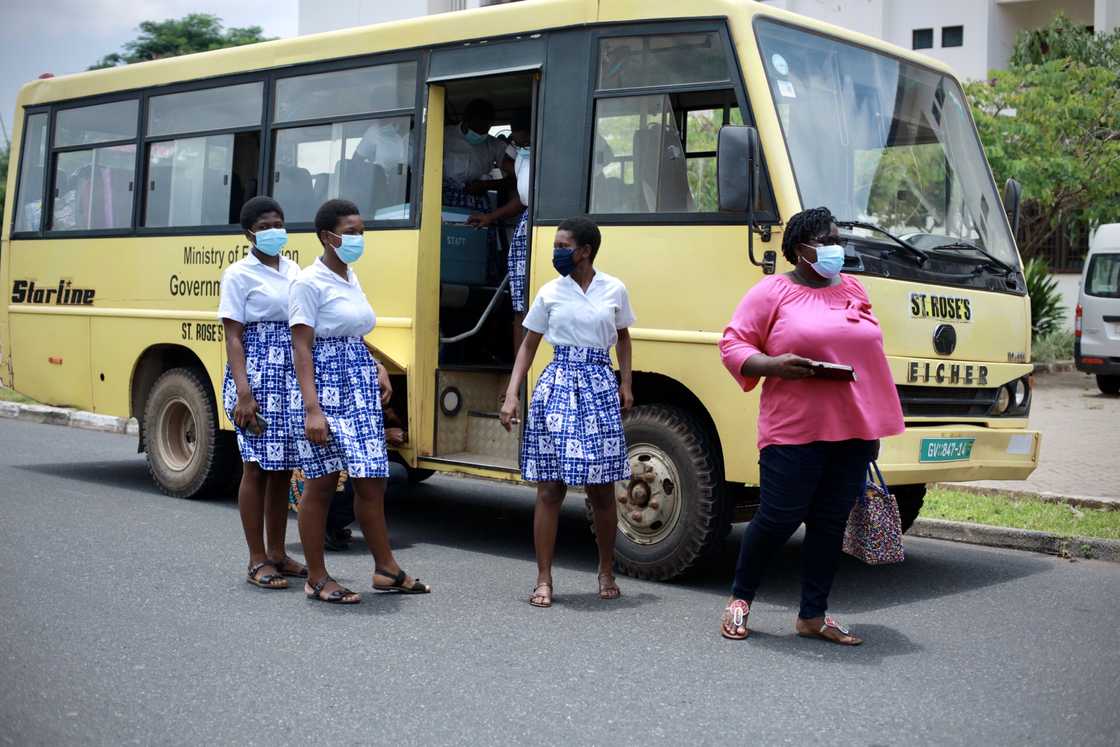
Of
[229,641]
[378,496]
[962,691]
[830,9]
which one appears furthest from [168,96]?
[830,9]

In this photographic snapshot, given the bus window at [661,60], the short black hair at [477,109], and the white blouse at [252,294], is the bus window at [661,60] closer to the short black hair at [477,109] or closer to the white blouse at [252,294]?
the short black hair at [477,109]

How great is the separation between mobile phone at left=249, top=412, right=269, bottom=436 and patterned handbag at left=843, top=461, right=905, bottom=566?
272 cm

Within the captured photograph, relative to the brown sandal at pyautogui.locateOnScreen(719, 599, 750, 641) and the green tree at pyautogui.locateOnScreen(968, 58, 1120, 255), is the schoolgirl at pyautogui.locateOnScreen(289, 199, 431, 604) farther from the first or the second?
the green tree at pyautogui.locateOnScreen(968, 58, 1120, 255)

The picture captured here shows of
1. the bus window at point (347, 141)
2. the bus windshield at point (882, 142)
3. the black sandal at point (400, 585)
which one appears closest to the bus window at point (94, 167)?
the bus window at point (347, 141)

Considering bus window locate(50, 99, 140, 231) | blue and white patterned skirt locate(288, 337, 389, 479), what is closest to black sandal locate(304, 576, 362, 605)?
blue and white patterned skirt locate(288, 337, 389, 479)

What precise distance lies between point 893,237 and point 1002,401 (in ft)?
4.23

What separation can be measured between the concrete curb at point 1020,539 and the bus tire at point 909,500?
0.55m

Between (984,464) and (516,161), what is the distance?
128 inches

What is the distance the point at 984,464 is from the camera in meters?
7.18

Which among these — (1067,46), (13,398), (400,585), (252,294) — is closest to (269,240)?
(252,294)

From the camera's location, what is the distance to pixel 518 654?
17.9ft

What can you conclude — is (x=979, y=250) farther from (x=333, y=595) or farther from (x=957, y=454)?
(x=333, y=595)

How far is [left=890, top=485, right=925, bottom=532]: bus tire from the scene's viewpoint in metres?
8.17

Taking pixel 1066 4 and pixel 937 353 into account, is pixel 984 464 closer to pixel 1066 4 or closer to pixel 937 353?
pixel 937 353
